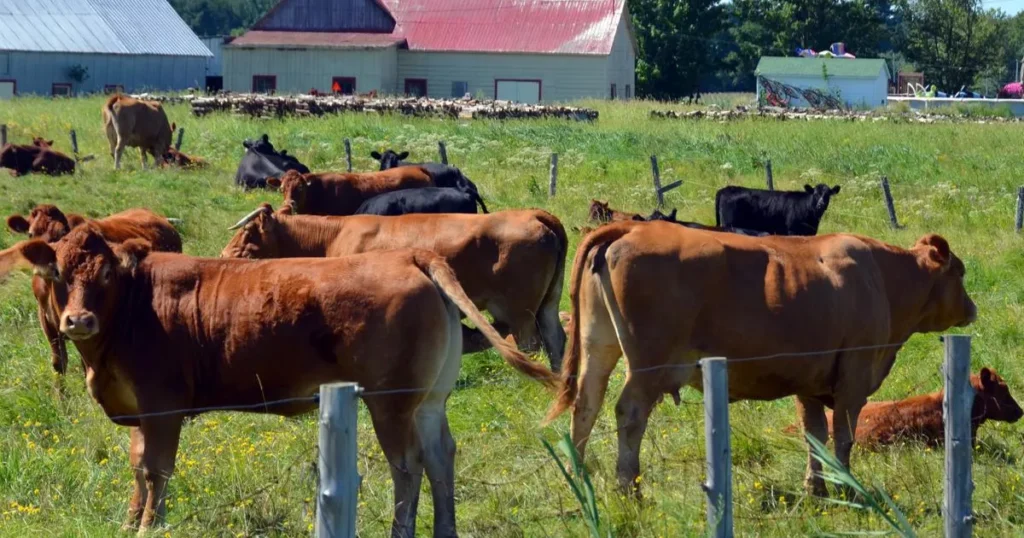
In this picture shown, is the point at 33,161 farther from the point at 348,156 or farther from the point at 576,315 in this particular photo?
the point at 576,315

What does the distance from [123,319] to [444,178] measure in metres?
11.1

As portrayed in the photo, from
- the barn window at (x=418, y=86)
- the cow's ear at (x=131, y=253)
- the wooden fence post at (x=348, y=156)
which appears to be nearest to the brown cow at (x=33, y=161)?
the wooden fence post at (x=348, y=156)

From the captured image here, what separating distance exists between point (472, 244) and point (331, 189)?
513 centimetres

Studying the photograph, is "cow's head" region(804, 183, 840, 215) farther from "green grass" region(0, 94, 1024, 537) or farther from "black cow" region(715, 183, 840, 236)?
"green grass" region(0, 94, 1024, 537)

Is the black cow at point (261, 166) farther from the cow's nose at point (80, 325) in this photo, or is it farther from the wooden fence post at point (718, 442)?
the wooden fence post at point (718, 442)

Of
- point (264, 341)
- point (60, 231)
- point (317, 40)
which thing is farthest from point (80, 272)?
point (317, 40)

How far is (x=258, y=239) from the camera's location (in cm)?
1159

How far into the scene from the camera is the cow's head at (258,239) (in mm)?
11492

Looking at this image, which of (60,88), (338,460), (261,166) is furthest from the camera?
(60,88)

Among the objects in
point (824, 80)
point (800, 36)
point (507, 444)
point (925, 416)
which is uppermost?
point (800, 36)

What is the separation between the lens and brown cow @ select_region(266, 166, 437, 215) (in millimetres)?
15788

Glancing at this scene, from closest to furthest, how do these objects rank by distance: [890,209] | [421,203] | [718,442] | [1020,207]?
1. [718,442]
2. [421,203]
3. [1020,207]
4. [890,209]

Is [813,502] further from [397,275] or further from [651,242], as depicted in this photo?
[397,275]

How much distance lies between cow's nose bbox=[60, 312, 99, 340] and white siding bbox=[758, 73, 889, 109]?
6226 cm
